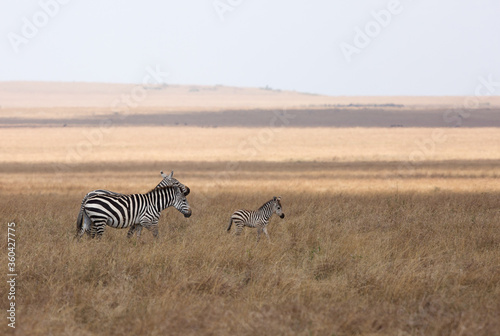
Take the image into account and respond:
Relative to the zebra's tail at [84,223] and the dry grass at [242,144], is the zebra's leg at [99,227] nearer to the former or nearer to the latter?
the zebra's tail at [84,223]

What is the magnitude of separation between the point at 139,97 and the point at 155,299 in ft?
560

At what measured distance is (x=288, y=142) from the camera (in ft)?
194

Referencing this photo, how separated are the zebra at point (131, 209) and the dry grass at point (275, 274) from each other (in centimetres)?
39

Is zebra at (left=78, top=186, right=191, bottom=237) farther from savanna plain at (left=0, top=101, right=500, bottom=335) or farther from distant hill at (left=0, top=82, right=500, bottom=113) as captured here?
distant hill at (left=0, top=82, right=500, bottom=113)

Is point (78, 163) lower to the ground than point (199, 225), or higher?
higher

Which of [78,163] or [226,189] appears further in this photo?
[78,163]

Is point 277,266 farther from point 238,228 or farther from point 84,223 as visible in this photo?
point 84,223

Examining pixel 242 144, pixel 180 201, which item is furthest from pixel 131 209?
pixel 242 144

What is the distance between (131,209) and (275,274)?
138 inches

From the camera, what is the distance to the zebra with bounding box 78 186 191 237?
34.2 feet

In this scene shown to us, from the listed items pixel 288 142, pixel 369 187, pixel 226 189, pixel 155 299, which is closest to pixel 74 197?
pixel 226 189

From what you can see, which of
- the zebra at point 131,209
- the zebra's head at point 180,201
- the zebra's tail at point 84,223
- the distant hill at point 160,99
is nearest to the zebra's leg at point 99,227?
the zebra at point 131,209

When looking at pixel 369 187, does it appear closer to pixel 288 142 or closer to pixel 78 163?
pixel 78 163

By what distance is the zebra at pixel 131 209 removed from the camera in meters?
10.4
